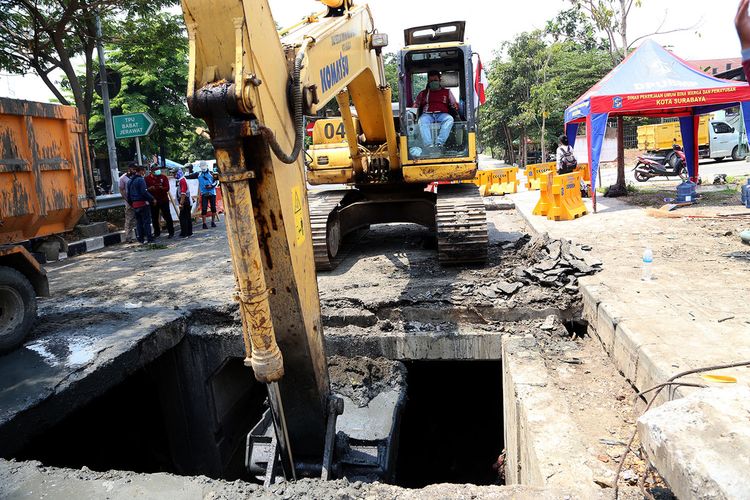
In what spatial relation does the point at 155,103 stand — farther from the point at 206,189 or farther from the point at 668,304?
the point at 668,304

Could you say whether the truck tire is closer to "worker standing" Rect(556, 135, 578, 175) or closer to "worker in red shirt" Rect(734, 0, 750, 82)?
"worker in red shirt" Rect(734, 0, 750, 82)

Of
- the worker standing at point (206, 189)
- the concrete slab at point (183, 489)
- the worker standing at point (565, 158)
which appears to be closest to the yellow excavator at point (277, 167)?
the concrete slab at point (183, 489)

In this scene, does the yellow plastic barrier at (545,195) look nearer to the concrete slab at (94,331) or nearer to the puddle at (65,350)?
the concrete slab at (94,331)

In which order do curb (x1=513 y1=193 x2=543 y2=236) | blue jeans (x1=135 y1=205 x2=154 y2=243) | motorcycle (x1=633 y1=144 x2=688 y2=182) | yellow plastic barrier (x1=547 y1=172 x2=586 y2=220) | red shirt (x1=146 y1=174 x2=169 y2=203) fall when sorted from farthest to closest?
1. motorcycle (x1=633 y1=144 x2=688 y2=182)
2. red shirt (x1=146 y1=174 x2=169 y2=203)
3. blue jeans (x1=135 y1=205 x2=154 y2=243)
4. yellow plastic barrier (x1=547 y1=172 x2=586 y2=220)
5. curb (x1=513 y1=193 x2=543 y2=236)

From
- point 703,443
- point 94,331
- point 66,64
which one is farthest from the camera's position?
point 66,64

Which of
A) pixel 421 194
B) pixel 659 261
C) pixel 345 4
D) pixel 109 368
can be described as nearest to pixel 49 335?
pixel 109 368

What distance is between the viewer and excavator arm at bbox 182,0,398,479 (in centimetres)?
243

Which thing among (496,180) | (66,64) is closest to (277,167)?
(66,64)

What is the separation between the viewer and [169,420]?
5.72 metres

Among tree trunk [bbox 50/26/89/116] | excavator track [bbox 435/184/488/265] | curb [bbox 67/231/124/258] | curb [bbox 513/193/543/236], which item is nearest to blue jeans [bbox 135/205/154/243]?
Answer: curb [bbox 67/231/124/258]

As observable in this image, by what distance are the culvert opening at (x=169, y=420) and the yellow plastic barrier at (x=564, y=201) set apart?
6.64 metres

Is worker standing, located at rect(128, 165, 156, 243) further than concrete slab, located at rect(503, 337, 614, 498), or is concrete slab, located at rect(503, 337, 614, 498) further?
worker standing, located at rect(128, 165, 156, 243)

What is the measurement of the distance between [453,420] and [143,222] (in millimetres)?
7297

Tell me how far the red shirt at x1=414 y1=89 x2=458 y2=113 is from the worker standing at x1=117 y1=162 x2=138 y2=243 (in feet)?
19.9
